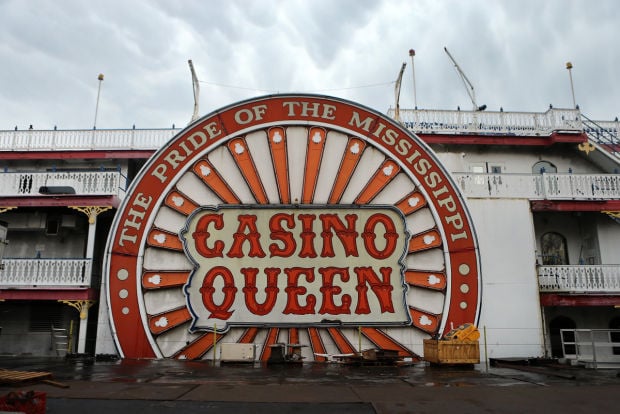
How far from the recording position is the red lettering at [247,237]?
16094 millimetres

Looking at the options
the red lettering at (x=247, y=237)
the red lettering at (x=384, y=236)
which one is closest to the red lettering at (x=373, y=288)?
the red lettering at (x=384, y=236)

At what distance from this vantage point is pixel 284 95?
17.2 metres

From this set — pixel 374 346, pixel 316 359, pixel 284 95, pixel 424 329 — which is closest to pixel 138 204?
pixel 284 95

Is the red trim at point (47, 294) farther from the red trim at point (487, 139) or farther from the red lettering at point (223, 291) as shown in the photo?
the red trim at point (487, 139)

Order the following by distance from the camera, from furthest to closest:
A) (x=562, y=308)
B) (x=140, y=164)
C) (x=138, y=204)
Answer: (x=140, y=164) → (x=562, y=308) → (x=138, y=204)

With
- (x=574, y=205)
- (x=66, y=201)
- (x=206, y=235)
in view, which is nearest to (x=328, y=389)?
(x=206, y=235)

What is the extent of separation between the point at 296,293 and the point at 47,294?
25.9 feet

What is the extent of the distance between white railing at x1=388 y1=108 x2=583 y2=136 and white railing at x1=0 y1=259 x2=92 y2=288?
12143mm

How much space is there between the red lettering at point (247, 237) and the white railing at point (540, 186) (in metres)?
6.72

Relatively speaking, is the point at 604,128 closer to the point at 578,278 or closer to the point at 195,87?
the point at 578,278

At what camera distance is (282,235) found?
16250 millimetres

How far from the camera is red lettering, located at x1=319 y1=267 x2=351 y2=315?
15680 millimetres

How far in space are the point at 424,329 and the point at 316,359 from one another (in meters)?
3.36

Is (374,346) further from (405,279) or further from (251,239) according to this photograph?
(251,239)
